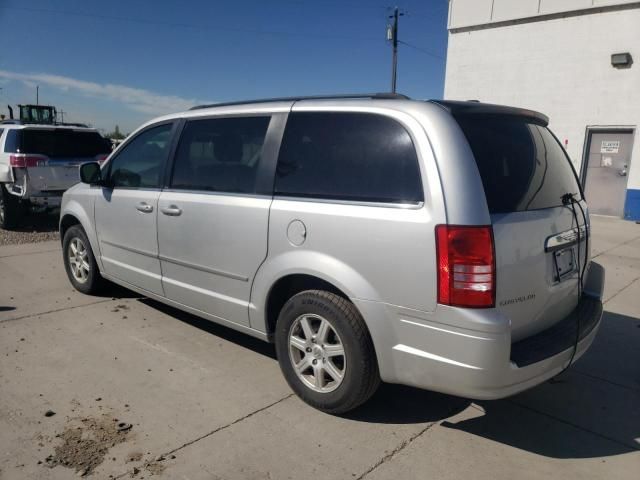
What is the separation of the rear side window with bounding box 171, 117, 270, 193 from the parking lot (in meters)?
1.30

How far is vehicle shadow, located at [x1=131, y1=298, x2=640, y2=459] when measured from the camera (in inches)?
113

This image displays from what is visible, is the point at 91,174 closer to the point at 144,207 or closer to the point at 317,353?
the point at 144,207

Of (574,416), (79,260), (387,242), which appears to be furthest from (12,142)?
(574,416)

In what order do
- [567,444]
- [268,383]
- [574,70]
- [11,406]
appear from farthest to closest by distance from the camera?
[574,70] < [268,383] < [11,406] < [567,444]

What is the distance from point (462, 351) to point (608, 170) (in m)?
12.0

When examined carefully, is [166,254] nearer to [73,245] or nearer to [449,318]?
[73,245]

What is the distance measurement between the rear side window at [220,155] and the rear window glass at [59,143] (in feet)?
18.7

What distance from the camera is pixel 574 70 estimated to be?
12375mm

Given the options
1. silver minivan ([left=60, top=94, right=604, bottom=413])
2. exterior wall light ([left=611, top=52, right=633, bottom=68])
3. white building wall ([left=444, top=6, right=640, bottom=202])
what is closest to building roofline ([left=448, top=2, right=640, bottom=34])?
white building wall ([left=444, top=6, right=640, bottom=202])

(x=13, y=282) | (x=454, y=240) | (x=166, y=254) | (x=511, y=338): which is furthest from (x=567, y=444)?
(x=13, y=282)

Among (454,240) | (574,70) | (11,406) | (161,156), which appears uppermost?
(574,70)

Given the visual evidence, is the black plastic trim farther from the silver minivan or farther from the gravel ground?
the gravel ground

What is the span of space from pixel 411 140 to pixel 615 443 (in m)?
2.06

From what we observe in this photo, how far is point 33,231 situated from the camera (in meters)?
8.92
